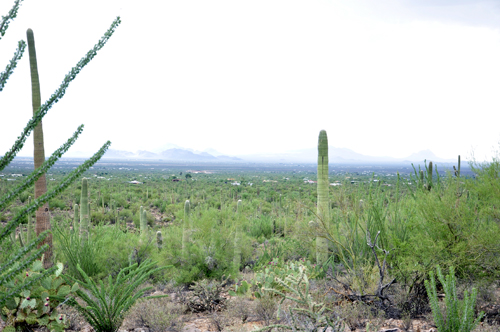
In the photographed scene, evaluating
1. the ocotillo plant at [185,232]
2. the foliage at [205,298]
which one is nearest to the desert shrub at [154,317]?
the foliage at [205,298]

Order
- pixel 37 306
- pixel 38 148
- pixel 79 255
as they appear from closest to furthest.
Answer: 1. pixel 37 306
2. pixel 79 255
3. pixel 38 148

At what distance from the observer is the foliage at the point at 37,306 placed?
11.4 feet

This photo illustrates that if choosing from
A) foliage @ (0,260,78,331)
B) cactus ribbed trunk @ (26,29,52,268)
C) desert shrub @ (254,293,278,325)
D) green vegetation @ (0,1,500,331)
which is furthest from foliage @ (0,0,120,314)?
cactus ribbed trunk @ (26,29,52,268)

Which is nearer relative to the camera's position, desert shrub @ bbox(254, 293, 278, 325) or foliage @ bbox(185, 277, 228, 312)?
desert shrub @ bbox(254, 293, 278, 325)

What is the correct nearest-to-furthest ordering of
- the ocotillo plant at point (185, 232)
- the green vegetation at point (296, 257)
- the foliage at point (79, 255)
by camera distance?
1. the green vegetation at point (296, 257)
2. the foliage at point (79, 255)
3. the ocotillo plant at point (185, 232)

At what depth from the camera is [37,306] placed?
3623mm

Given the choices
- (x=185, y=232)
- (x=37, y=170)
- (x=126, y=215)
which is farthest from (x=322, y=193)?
(x=126, y=215)

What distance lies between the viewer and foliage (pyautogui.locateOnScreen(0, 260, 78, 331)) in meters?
3.49

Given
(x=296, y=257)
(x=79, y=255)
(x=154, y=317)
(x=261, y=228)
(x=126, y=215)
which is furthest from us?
(x=126, y=215)

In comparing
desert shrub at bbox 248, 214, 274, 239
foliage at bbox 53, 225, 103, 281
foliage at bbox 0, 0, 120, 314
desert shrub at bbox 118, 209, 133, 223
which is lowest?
desert shrub at bbox 118, 209, 133, 223

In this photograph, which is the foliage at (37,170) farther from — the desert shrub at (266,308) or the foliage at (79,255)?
the foliage at (79,255)

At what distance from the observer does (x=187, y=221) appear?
7.64 metres

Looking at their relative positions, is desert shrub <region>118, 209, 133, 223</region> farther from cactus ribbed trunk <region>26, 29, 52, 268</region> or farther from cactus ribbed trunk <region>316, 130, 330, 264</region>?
cactus ribbed trunk <region>316, 130, 330, 264</region>

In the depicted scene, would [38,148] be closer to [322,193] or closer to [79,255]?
[79,255]
